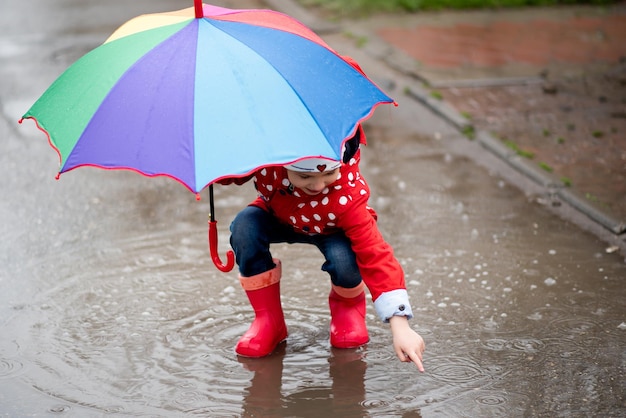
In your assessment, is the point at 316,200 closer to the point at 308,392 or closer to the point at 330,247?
the point at 330,247

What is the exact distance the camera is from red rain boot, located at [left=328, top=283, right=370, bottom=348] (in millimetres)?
3629

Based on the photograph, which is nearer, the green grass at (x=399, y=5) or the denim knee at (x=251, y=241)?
the denim knee at (x=251, y=241)

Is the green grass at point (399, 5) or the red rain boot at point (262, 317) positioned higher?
the green grass at point (399, 5)

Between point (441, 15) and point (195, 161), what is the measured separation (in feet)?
22.1

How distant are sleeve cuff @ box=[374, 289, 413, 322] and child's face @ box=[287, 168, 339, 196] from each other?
1.37 ft

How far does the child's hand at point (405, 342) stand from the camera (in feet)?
10.2

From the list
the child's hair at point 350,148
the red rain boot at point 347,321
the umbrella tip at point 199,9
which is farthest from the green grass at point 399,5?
the umbrella tip at point 199,9

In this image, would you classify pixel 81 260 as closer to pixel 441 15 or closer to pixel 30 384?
pixel 30 384

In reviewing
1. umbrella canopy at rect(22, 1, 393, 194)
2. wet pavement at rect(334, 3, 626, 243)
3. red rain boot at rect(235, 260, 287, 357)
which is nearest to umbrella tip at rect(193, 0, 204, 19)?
umbrella canopy at rect(22, 1, 393, 194)

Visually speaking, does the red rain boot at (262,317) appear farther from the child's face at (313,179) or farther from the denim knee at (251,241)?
the child's face at (313,179)

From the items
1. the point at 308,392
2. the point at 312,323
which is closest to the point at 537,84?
the point at 312,323

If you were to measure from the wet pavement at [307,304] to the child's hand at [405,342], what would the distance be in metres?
0.23

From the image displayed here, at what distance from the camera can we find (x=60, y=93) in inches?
122

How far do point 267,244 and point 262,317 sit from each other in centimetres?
29
